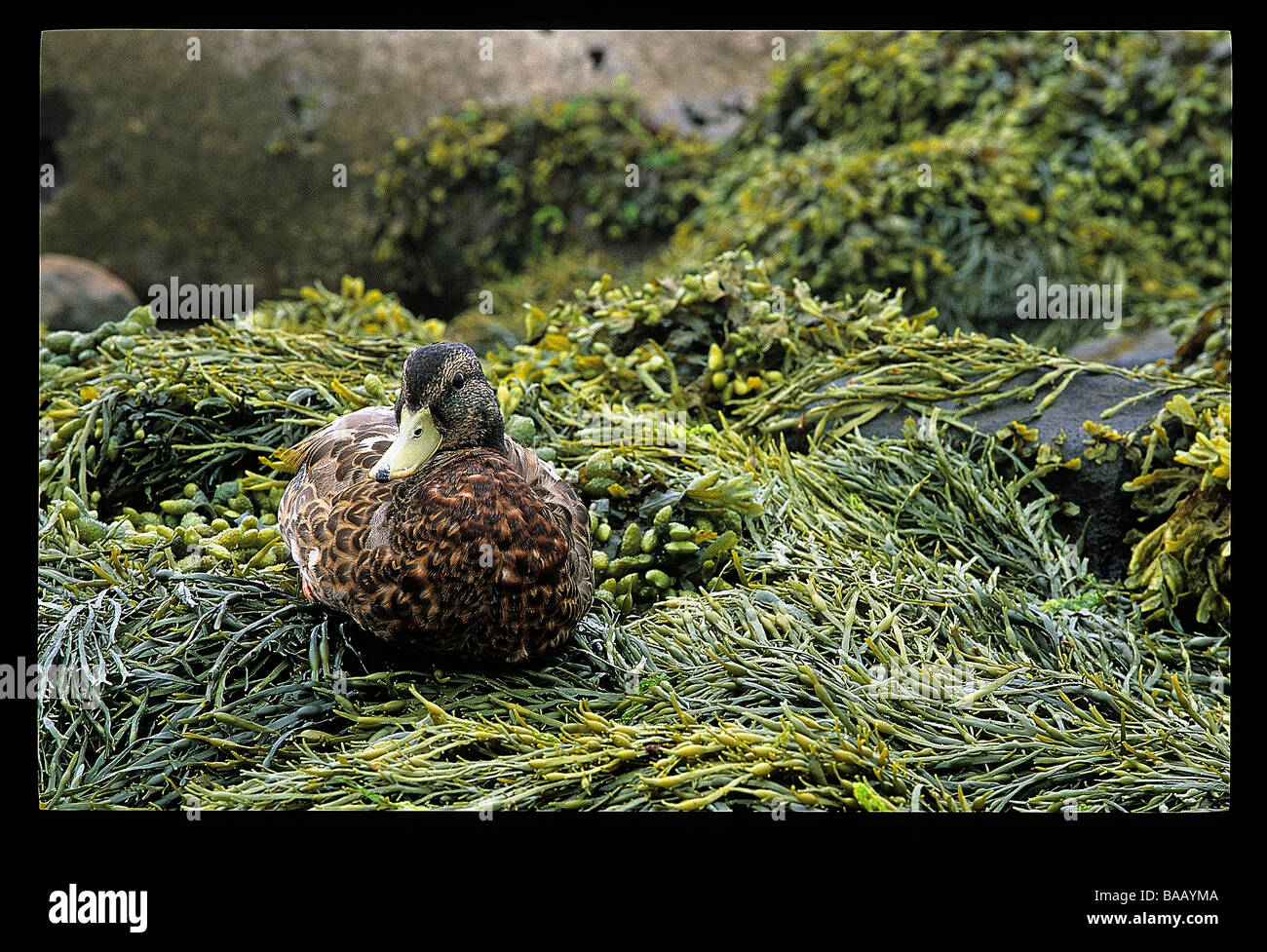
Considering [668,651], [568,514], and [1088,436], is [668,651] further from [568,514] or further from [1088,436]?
[1088,436]

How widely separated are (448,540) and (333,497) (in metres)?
0.38

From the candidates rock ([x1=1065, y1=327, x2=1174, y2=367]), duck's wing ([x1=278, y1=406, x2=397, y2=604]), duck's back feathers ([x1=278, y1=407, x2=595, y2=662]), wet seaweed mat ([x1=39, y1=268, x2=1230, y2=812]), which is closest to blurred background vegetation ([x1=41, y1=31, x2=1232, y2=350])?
rock ([x1=1065, y1=327, x2=1174, y2=367])

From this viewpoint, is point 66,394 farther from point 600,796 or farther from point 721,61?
point 721,61

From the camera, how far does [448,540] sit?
7.31 ft

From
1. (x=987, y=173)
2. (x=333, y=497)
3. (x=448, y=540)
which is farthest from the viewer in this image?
(x=987, y=173)

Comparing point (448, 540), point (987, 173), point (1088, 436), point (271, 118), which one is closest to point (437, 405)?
point (448, 540)

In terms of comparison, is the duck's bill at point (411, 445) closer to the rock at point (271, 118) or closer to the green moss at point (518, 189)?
the green moss at point (518, 189)

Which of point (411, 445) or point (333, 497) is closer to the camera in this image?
point (411, 445)

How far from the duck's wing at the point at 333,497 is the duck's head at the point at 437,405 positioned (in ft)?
0.43

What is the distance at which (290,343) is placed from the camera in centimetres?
370

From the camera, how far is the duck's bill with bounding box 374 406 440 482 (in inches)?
88.6

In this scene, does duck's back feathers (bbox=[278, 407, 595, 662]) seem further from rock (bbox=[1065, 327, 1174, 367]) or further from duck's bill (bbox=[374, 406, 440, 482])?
rock (bbox=[1065, 327, 1174, 367])

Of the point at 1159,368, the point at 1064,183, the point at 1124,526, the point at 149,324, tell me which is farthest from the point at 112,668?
the point at 1064,183

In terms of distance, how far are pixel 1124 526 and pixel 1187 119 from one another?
11.7ft
